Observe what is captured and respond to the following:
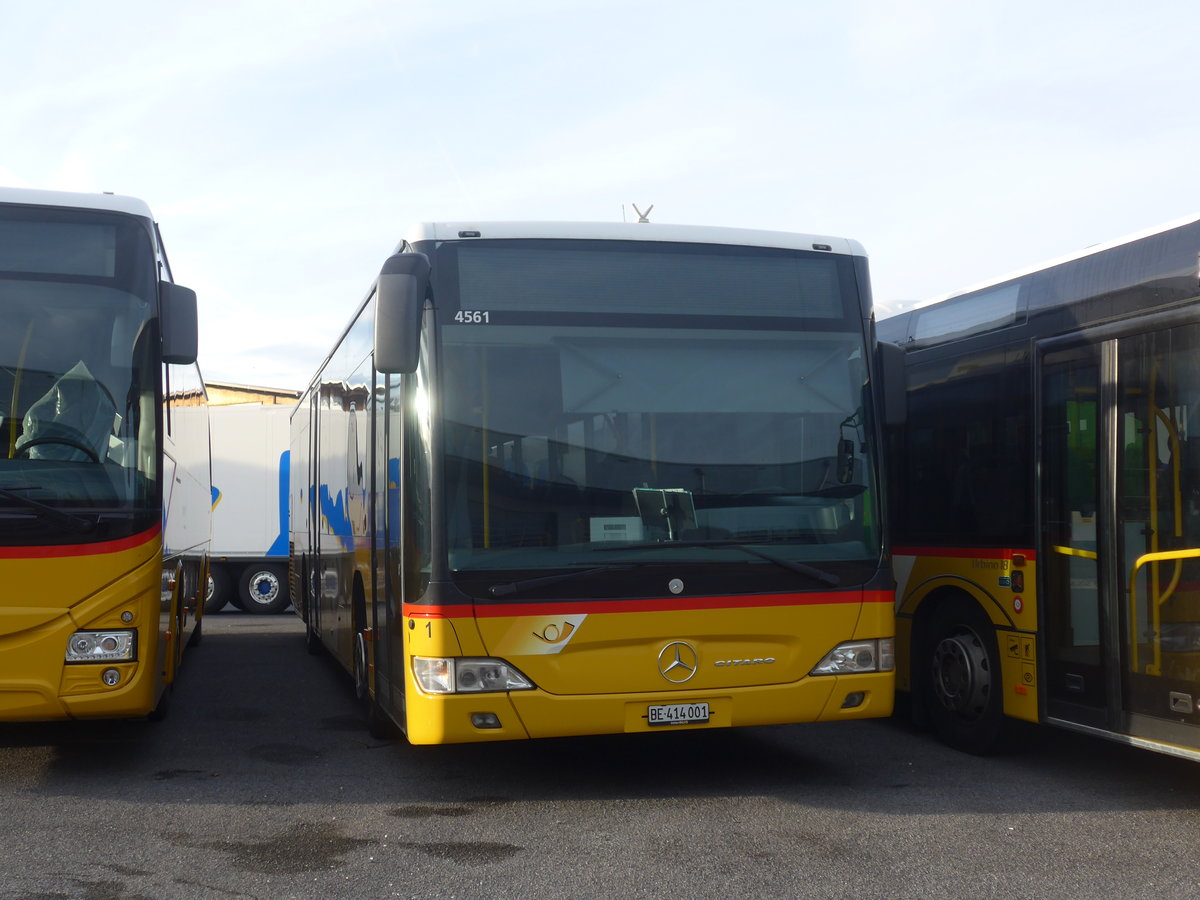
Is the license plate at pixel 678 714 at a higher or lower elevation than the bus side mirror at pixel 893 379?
lower

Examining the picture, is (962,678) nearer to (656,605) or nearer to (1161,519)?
(1161,519)

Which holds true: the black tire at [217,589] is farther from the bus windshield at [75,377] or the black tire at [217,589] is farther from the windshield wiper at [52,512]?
the windshield wiper at [52,512]

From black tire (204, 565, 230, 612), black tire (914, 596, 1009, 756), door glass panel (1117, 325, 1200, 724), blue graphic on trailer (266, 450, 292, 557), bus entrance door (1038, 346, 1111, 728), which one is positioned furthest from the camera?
black tire (204, 565, 230, 612)

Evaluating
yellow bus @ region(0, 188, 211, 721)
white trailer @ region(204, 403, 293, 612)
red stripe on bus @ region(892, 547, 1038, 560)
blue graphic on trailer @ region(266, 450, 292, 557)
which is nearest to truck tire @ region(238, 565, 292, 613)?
white trailer @ region(204, 403, 293, 612)

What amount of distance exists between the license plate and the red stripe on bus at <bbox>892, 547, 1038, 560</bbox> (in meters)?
2.25

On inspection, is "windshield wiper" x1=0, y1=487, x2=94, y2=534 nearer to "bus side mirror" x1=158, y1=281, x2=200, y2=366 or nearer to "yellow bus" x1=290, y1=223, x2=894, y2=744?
"bus side mirror" x1=158, y1=281, x2=200, y2=366

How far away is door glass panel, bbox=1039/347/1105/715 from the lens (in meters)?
6.91

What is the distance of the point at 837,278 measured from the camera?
7.04 metres

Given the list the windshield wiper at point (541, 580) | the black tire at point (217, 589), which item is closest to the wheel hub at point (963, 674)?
the windshield wiper at point (541, 580)

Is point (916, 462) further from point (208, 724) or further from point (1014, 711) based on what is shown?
point (208, 724)

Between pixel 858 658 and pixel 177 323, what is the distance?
4.19m

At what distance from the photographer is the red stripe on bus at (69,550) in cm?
654

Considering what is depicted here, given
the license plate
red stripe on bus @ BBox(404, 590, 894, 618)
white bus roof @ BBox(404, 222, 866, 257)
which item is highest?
white bus roof @ BBox(404, 222, 866, 257)

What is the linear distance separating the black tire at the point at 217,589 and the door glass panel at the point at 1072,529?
17.0 metres
